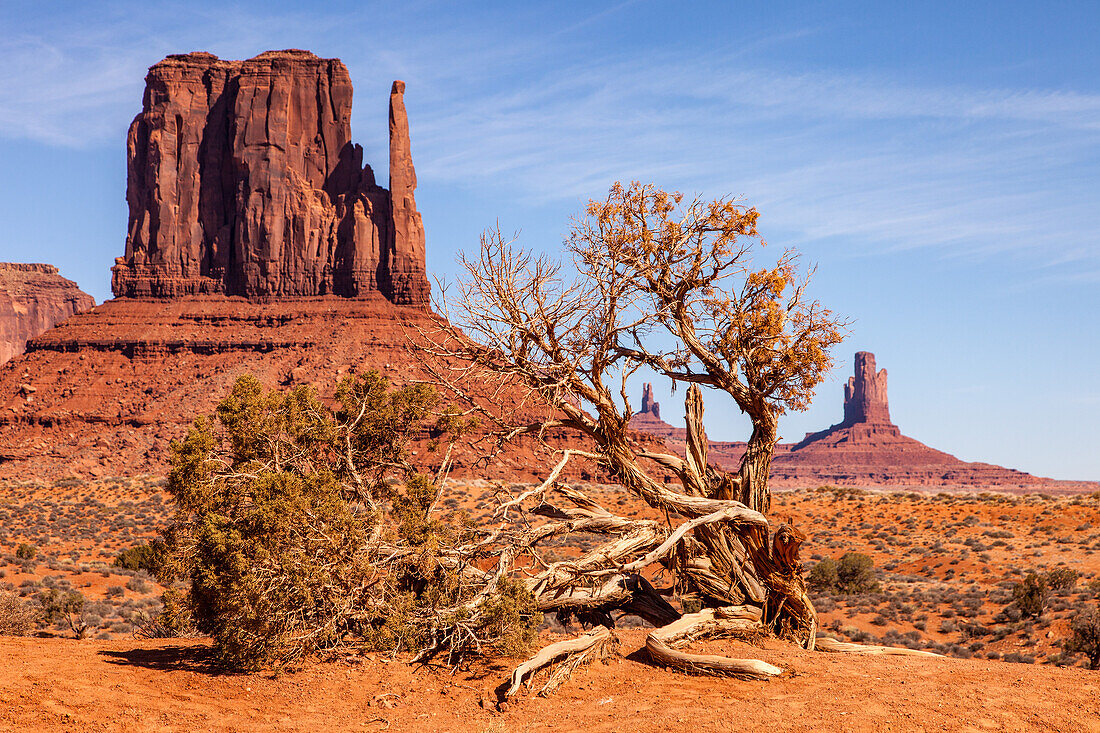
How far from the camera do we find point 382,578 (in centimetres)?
1046

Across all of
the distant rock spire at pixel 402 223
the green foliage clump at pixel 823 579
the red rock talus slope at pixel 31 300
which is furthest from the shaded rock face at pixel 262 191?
the red rock talus slope at pixel 31 300

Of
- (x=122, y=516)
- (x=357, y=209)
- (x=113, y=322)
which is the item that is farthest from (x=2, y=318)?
(x=122, y=516)

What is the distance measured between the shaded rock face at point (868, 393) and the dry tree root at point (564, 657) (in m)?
187

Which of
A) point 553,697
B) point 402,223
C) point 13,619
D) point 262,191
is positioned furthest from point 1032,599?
point 262,191

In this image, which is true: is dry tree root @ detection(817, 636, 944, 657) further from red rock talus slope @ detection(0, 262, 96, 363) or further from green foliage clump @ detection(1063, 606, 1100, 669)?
red rock talus slope @ detection(0, 262, 96, 363)

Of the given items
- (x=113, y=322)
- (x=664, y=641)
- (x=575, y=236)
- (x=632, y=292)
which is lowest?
(x=664, y=641)

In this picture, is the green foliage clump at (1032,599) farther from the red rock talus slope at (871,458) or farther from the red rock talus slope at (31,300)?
the red rock talus slope at (31,300)

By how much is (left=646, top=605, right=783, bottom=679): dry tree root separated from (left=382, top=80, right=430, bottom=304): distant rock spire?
3243 inches

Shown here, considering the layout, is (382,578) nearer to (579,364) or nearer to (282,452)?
(282,452)

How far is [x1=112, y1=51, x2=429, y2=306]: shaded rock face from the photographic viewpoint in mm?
94375

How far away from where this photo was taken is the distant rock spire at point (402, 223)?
308ft

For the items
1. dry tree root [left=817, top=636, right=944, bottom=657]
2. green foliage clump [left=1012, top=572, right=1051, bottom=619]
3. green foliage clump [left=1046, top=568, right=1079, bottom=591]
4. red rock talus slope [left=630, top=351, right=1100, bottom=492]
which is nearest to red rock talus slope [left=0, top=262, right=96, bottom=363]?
red rock talus slope [left=630, top=351, right=1100, bottom=492]

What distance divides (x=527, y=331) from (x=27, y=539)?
1190 inches

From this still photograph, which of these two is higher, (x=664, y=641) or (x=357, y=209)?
(x=357, y=209)
